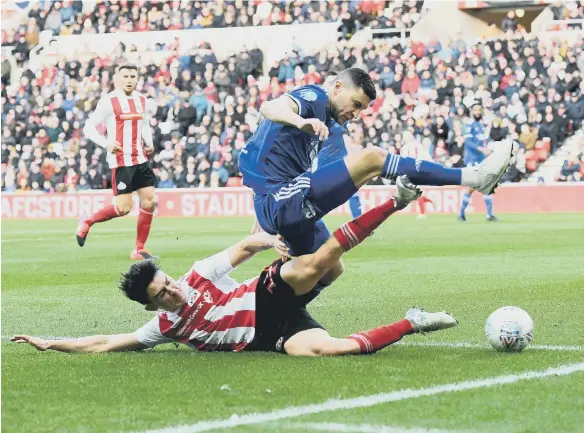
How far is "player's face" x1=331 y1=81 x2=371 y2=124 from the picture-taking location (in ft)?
24.5

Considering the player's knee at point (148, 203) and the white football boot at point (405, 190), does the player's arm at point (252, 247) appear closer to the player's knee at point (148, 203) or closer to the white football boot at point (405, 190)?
the white football boot at point (405, 190)

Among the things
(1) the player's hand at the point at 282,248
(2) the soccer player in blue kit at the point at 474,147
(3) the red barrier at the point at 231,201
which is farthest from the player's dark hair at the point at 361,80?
(3) the red barrier at the point at 231,201

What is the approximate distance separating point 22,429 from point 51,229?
19.9 metres

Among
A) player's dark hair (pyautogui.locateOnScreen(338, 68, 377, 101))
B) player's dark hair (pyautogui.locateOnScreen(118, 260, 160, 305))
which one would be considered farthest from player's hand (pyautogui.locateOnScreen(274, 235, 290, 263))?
player's dark hair (pyautogui.locateOnScreen(338, 68, 377, 101))

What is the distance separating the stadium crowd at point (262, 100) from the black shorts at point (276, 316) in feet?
63.2

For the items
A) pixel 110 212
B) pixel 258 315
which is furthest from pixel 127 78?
pixel 258 315

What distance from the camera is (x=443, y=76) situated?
30.0 metres

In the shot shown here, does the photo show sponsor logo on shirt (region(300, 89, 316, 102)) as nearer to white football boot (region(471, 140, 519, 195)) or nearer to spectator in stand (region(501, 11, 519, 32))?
white football boot (region(471, 140, 519, 195))

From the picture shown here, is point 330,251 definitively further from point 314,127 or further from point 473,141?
point 473,141

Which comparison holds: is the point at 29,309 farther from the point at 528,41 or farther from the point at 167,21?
the point at 167,21

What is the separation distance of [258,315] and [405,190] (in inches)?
45.7

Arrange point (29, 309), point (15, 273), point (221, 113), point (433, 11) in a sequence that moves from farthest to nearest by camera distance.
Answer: point (433, 11) < point (221, 113) < point (15, 273) < point (29, 309)

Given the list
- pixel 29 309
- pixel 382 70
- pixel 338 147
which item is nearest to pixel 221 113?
pixel 382 70

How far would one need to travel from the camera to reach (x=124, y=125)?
15.2 m
